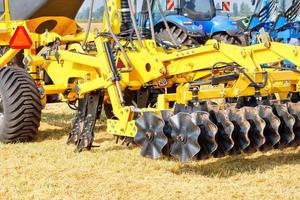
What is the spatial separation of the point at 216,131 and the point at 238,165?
81 centimetres

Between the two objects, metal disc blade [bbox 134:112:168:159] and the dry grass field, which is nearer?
the dry grass field

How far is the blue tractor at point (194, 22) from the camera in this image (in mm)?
11555

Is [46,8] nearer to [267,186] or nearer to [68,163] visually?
[68,163]

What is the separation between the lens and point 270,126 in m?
4.91

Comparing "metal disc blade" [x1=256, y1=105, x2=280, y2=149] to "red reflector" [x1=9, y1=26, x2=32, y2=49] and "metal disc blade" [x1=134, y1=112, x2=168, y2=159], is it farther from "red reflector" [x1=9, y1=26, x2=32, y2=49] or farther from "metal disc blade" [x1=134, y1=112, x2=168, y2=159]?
"red reflector" [x1=9, y1=26, x2=32, y2=49]

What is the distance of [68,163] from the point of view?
17.9 feet

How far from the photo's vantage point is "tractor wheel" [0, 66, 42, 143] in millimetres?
6176

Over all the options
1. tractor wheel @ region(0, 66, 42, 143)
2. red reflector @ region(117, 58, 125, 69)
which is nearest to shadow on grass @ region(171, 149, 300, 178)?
red reflector @ region(117, 58, 125, 69)

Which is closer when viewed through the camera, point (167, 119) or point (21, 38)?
point (167, 119)

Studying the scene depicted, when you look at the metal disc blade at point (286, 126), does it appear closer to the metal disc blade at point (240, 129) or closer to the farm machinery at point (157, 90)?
the farm machinery at point (157, 90)

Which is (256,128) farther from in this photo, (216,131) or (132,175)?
(132,175)

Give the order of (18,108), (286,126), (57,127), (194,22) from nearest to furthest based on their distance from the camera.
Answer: (286,126)
(18,108)
(57,127)
(194,22)

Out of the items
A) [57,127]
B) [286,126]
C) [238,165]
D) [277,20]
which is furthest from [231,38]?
[286,126]

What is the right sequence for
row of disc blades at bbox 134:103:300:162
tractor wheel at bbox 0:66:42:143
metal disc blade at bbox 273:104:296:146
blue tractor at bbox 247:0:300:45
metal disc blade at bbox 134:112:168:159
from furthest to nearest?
blue tractor at bbox 247:0:300:45 → tractor wheel at bbox 0:66:42:143 → metal disc blade at bbox 273:104:296:146 → metal disc blade at bbox 134:112:168:159 → row of disc blades at bbox 134:103:300:162
